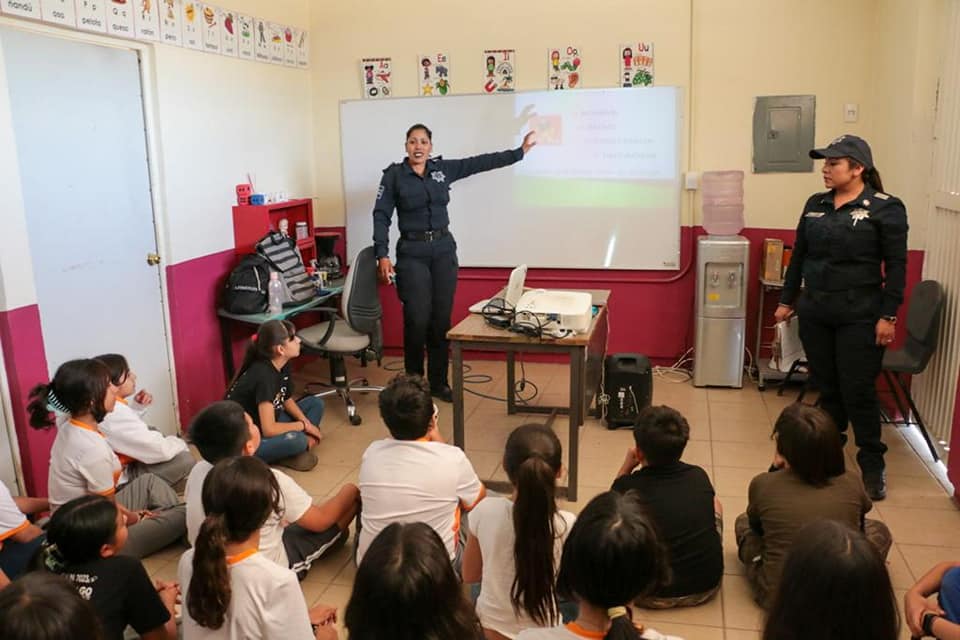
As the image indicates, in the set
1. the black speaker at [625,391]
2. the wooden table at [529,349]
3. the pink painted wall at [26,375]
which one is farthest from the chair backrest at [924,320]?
the pink painted wall at [26,375]

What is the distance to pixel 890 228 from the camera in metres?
3.34

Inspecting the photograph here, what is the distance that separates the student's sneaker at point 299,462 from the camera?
3.95m

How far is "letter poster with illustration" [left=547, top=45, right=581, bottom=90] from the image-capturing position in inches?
208

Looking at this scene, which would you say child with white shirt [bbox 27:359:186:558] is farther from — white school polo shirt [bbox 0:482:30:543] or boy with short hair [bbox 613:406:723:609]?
boy with short hair [bbox 613:406:723:609]

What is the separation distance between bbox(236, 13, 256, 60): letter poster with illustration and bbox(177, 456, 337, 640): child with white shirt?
11.6ft

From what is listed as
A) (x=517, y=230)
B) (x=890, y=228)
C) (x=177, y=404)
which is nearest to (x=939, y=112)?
(x=890, y=228)

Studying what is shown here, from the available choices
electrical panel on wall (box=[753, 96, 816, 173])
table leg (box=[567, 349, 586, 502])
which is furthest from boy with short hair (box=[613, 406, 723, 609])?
electrical panel on wall (box=[753, 96, 816, 173])

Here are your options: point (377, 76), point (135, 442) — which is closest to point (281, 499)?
point (135, 442)

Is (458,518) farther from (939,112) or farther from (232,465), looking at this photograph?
(939,112)

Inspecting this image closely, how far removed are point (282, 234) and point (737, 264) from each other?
2.79 metres

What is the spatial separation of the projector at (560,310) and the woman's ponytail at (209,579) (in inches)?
78.1

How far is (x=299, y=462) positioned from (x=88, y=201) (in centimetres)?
154

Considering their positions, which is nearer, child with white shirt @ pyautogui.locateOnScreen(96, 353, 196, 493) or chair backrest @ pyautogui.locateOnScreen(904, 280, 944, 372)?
child with white shirt @ pyautogui.locateOnScreen(96, 353, 196, 493)

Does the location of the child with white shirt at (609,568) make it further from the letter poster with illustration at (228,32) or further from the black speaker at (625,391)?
the letter poster with illustration at (228,32)
